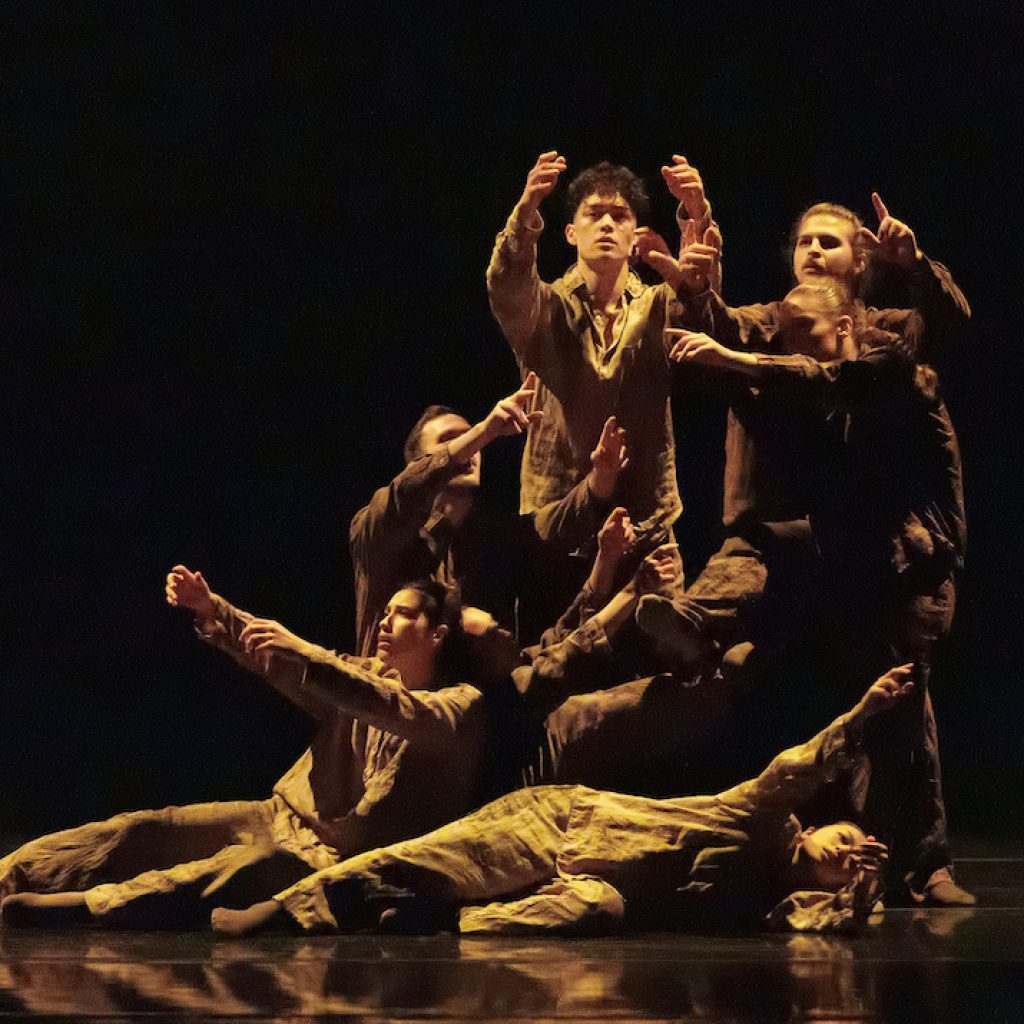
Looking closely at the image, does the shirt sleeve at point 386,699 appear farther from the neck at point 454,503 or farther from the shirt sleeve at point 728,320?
the shirt sleeve at point 728,320

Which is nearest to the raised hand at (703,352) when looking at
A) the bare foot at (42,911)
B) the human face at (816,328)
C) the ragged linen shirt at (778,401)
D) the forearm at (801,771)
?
the ragged linen shirt at (778,401)

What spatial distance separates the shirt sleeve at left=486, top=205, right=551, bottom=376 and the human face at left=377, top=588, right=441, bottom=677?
64 centimetres

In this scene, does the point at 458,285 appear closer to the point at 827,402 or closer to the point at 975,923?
the point at 827,402

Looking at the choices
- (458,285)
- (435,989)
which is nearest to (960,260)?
(458,285)

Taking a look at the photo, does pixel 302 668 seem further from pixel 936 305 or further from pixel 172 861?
pixel 936 305

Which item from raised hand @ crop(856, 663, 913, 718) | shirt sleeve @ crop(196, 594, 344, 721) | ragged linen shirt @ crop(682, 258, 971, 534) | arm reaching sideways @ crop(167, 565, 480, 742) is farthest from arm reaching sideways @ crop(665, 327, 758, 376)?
shirt sleeve @ crop(196, 594, 344, 721)

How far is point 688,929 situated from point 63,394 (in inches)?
95.7

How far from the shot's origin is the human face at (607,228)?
5.58 m

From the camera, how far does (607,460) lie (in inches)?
211

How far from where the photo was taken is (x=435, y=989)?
4.18m

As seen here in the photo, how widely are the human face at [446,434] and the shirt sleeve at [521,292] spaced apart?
0.19m

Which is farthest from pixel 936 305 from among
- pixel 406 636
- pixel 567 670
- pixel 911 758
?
pixel 406 636

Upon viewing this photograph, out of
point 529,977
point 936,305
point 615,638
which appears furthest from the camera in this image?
point 936,305

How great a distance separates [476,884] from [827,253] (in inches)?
57.6
